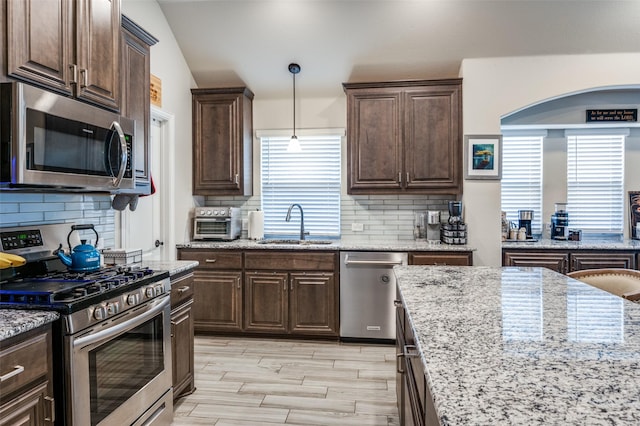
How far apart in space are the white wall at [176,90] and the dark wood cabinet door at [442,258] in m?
2.37

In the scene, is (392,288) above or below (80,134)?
below

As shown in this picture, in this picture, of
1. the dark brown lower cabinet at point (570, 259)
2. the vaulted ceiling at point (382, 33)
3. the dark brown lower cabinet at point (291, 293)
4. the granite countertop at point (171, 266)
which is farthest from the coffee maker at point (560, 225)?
the granite countertop at point (171, 266)

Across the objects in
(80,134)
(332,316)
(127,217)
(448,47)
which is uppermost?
(448,47)

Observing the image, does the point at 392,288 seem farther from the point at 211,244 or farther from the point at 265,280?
the point at 211,244

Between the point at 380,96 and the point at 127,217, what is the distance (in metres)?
2.63

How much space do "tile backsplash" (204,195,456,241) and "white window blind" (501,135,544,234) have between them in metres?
0.87

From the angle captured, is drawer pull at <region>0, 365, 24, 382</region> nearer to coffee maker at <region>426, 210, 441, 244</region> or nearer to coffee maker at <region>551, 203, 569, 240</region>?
coffee maker at <region>426, 210, 441, 244</region>

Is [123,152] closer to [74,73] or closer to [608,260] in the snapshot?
[74,73]

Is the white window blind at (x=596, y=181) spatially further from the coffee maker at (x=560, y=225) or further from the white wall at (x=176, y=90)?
the white wall at (x=176, y=90)

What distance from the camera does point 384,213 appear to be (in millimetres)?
4395

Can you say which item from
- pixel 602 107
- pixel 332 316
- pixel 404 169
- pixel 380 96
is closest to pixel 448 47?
pixel 380 96

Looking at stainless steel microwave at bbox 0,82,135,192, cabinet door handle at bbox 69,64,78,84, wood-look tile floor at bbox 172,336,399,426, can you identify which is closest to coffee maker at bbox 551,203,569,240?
wood-look tile floor at bbox 172,336,399,426

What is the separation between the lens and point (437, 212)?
163 inches

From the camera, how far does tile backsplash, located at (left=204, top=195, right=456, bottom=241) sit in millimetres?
4340
